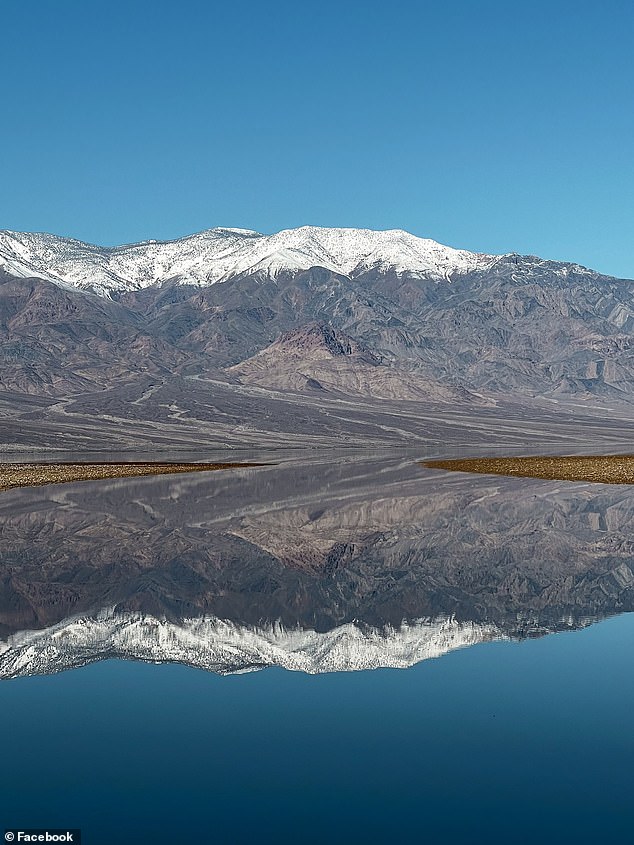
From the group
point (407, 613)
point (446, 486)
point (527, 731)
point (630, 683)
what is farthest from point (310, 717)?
point (446, 486)

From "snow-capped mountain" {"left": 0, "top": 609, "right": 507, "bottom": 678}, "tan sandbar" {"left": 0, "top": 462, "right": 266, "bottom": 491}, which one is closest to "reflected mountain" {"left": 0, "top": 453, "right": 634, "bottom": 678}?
"snow-capped mountain" {"left": 0, "top": 609, "right": 507, "bottom": 678}

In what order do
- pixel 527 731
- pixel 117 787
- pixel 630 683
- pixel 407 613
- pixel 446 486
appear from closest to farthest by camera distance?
pixel 117 787
pixel 527 731
pixel 630 683
pixel 407 613
pixel 446 486

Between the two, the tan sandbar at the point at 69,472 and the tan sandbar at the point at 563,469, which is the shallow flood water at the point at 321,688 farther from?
the tan sandbar at the point at 69,472

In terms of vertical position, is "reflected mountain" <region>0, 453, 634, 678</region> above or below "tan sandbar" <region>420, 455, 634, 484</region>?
above

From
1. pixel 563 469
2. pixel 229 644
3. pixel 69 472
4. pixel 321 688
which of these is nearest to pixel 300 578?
pixel 229 644

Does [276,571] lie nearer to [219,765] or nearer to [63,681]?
[63,681]

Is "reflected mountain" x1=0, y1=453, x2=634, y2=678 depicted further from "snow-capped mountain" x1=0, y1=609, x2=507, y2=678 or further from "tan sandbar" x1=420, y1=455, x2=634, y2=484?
"tan sandbar" x1=420, y1=455, x2=634, y2=484

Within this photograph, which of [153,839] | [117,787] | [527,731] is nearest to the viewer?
[153,839]
